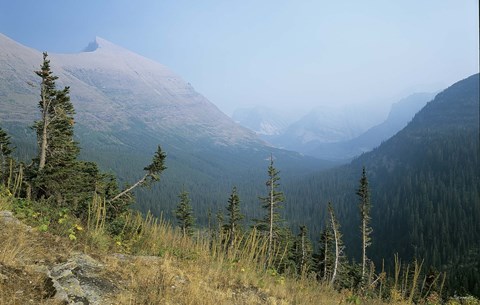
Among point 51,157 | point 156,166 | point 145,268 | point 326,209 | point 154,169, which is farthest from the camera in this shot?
point 326,209

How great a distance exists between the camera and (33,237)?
20.6 feet

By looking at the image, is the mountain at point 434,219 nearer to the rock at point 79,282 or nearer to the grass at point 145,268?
the grass at point 145,268

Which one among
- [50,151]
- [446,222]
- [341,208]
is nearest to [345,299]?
[50,151]

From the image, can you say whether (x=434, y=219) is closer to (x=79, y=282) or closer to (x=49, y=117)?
(x=49, y=117)

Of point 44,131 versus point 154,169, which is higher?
point 44,131

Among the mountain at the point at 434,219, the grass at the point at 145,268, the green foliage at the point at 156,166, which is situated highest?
the green foliage at the point at 156,166

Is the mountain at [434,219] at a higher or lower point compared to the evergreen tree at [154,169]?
lower

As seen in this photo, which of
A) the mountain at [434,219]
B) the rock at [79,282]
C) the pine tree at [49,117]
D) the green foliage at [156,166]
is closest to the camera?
the rock at [79,282]

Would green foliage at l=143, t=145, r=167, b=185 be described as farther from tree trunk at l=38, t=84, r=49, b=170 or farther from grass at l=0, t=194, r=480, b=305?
grass at l=0, t=194, r=480, b=305

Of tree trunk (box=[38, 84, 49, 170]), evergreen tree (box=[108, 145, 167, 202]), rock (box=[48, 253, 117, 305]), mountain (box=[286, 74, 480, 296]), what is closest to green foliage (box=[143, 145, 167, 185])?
evergreen tree (box=[108, 145, 167, 202])

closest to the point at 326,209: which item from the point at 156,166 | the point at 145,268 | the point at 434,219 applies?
the point at 434,219

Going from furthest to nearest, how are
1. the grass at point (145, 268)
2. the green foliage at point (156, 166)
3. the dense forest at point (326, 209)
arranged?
the green foliage at point (156, 166) < the dense forest at point (326, 209) < the grass at point (145, 268)

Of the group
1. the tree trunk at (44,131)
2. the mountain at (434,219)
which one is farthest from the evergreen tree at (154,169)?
the mountain at (434,219)

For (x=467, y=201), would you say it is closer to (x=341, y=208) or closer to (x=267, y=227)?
(x=341, y=208)
